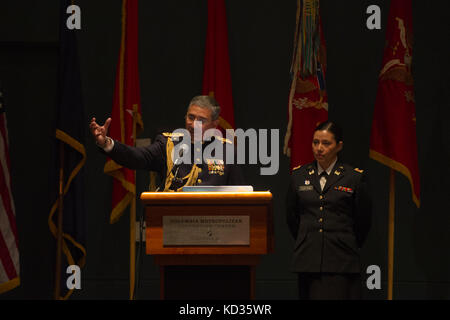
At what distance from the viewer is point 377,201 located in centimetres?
459

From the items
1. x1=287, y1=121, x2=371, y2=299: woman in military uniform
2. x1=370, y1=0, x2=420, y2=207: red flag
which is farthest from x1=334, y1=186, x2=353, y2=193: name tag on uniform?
x1=370, y1=0, x2=420, y2=207: red flag

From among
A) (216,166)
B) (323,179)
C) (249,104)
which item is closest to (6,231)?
(216,166)

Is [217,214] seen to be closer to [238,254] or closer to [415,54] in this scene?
[238,254]

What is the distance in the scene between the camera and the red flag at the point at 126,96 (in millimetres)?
4125

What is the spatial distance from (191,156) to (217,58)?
1635 mm

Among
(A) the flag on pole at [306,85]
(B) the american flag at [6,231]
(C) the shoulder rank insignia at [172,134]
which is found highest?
(A) the flag on pole at [306,85]

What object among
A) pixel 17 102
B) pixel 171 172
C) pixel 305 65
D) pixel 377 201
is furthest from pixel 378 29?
pixel 17 102

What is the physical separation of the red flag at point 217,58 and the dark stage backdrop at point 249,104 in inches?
13.1

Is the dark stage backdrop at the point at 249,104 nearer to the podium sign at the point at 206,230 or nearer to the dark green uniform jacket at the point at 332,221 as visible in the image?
the dark green uniform jacket at the point at 332,221

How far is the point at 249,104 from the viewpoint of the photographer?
4.66 m

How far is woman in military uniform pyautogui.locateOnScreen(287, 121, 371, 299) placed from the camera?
119 inches

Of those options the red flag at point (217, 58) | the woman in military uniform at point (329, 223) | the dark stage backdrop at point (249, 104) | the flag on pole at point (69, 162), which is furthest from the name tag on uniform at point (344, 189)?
the flag on pole at point (69, 162)

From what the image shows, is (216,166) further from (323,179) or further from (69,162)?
(69,162)

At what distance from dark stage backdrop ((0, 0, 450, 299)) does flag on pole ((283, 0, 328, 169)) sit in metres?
0.53
